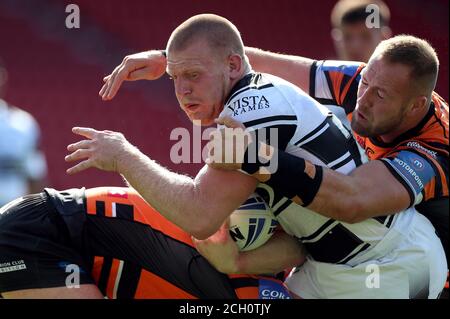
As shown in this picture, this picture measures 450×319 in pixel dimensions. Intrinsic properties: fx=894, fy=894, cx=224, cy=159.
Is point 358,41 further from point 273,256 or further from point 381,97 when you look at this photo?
point 273,256

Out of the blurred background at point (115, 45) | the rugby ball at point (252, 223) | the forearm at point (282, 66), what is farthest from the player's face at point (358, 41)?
the rugby ball at point (252, 223)

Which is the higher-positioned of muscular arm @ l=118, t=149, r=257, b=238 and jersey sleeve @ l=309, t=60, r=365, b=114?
jersey sleeve @ l=309, t=60, r=365, b=114

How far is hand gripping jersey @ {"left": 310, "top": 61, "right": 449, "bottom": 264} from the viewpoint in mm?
3633

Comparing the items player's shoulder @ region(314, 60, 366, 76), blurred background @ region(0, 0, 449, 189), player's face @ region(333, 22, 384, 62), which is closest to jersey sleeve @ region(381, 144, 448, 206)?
player's shoulder @ region(314, 60, 366, 76)

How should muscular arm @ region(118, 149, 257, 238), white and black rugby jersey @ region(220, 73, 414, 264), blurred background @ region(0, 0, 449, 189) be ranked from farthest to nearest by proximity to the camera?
blurred background @ region(0, 0, 449, 189) < white and black rugby jersey @ region(220, 73, 414, 264) < muscular arm @ region(118, 149, 257, 238)

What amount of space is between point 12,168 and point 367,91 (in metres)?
3.09

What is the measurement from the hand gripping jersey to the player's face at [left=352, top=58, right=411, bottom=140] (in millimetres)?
143

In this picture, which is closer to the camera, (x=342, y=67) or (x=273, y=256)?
(x=273, y=256)

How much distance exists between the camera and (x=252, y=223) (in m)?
3.44

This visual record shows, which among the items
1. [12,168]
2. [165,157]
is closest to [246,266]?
[12,168]

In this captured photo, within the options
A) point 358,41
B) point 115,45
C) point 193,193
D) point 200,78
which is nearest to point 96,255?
point 193,193

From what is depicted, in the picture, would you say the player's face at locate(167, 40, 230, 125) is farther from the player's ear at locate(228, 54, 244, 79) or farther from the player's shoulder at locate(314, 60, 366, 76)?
the player's shoulder at locate(314, 60, 366, 76)

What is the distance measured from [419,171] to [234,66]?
87 centimetres
